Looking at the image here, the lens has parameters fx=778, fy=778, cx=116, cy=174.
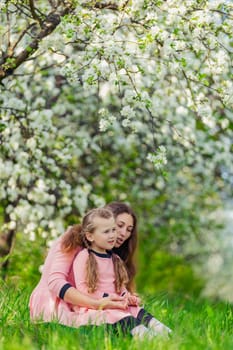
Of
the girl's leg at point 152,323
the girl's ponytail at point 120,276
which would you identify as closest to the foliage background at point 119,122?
the girl's ponytail at point 120,276

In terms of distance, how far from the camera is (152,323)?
14.8 ft

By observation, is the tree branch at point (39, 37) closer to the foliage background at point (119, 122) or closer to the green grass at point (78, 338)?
the foliage background at point (119, 122)

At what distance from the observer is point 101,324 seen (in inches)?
168

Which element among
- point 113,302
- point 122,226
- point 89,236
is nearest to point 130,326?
point 113,302

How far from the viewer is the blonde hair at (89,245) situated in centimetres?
458

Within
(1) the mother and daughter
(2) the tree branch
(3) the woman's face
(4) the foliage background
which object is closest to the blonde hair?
(1) the mother and daughter

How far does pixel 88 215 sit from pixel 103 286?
445 millimetres

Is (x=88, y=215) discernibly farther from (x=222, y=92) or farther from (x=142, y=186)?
(x=142, y=186)

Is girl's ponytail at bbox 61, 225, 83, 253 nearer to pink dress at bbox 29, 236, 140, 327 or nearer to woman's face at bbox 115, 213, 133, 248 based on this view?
pink dress at bbox 29, 236, 140, 327

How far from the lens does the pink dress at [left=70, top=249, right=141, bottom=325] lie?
436cm

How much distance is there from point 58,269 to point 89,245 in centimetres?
26

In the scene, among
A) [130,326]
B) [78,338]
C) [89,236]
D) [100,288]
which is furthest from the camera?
[89,236]

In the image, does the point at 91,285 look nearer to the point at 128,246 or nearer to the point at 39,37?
the point at 128,246

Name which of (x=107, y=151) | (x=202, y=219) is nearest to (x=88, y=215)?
(x=107, y=151)
